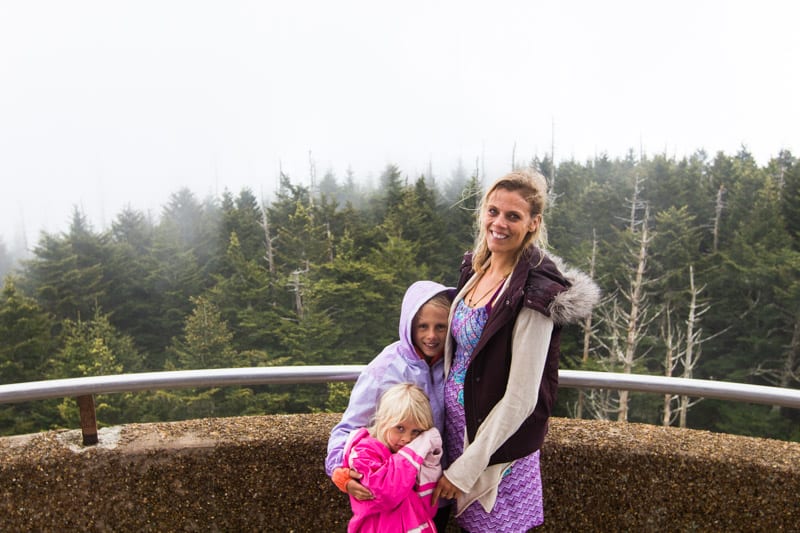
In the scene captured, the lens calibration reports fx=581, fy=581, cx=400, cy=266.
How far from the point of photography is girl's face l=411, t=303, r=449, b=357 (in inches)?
59.0

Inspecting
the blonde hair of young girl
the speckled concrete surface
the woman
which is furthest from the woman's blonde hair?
the speckled concrete surface

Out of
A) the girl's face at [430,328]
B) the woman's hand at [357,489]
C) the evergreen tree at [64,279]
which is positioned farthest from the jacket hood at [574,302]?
the evergreen tree at [64,279]

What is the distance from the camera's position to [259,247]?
32625 millimetres

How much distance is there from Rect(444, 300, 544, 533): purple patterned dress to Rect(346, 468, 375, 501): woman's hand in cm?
25

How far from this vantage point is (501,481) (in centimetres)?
144

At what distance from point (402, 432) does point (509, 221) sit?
0.56 m

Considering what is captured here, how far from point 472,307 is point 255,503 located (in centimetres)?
102

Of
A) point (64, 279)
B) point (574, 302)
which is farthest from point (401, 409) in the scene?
point (64, 279)

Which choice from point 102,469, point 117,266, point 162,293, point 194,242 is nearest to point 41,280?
point 117,266

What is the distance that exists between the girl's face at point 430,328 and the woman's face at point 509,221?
9.0 inches

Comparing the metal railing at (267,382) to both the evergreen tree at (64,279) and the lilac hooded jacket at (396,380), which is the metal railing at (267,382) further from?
the evergreen tree at (64,279)

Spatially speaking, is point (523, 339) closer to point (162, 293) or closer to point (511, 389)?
point (511, 389)

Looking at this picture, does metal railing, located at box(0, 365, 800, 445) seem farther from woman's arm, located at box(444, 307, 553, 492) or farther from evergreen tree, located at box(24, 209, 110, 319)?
evergreen tree, located at box(24, 209, 110, 319)

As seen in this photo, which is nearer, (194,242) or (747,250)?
(747,250)
